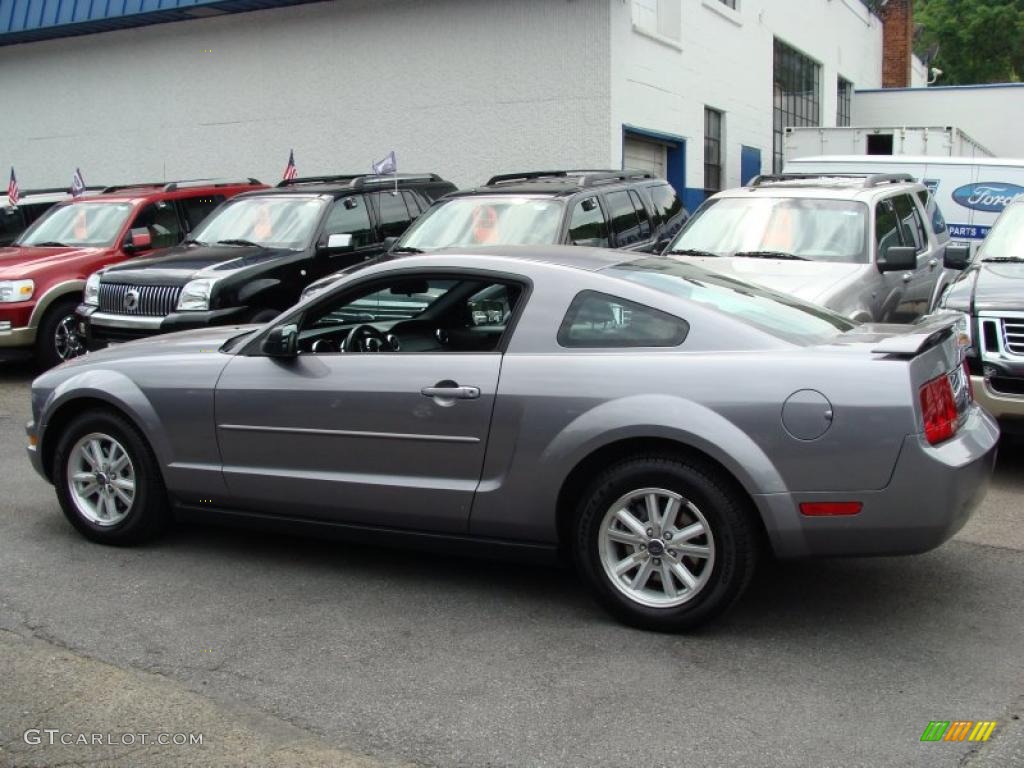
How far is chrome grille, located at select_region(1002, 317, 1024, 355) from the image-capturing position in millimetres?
6840

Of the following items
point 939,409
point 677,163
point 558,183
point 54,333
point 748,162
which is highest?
point 748,162

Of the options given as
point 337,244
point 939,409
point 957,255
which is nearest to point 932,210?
point 957,255

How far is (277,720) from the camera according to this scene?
12.6 ft

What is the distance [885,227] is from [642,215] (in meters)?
2.63

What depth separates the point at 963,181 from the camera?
14.9 metres

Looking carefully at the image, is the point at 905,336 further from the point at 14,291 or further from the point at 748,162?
the point at 748,162

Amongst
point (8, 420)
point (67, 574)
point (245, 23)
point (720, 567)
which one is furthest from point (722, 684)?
point (245, 23)

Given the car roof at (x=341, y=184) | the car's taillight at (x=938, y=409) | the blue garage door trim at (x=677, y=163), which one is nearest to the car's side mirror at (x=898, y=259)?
the car's taillight at (x=938, y=409)

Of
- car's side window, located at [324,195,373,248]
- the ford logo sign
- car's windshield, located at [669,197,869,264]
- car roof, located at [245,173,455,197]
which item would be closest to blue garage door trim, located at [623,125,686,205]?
the ford logo sign

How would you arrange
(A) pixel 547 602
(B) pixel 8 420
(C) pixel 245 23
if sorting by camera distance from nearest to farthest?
(A) pixel 547 602 < (B) pixel 8 420 < (C) pixel 245 23

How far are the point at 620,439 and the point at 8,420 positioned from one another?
6889 mm

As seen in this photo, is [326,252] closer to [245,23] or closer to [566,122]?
[566,122]

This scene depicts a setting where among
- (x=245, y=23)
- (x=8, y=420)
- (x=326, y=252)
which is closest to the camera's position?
(x=8, y=420)

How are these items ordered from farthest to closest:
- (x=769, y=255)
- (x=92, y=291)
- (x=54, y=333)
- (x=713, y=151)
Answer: (x=713, y=151) < (x=54, y=333) < (x=92, y=291) < (x=769, y=255)
